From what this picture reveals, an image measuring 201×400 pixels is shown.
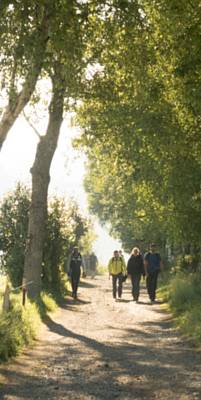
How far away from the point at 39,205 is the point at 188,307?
5614 mm

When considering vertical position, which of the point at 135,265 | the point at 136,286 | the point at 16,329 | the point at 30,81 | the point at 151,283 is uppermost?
the point at 30,81

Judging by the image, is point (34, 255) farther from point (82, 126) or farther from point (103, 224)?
point (103, 224)

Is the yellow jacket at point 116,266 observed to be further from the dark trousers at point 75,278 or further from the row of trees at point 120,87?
the row of trees at point 120,87

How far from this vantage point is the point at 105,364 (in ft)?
40.4

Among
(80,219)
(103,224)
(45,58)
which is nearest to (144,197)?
(45,58)

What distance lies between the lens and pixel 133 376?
36.7 feet

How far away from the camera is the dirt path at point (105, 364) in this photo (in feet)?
32.8

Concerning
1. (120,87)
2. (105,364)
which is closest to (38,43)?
(105,364)

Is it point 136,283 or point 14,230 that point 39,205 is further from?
point 14,230

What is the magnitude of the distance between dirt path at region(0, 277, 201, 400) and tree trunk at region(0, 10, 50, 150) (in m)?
4.13

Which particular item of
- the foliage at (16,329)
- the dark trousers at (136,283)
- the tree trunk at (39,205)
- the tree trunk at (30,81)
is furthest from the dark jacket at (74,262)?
the tree trunk at (30,81)

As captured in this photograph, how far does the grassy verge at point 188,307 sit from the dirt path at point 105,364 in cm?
33

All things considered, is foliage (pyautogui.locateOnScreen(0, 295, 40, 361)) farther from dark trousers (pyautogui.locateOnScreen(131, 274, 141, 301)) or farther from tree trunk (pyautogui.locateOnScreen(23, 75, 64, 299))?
dark trousers (pyautogui.locateOnScreen(131, 274, 141, 301))

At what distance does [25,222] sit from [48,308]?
7.60 metres
